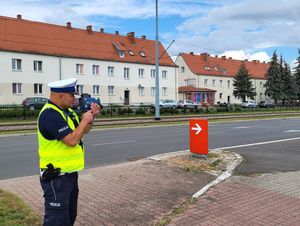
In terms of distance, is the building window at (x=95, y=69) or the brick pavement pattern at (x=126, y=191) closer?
the brick pavement pattern at (x=126, y=191)

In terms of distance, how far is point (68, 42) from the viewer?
187ft

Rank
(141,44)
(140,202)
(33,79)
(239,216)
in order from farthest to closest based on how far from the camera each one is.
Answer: (141,44) → (33,79) → (140,202) → (239,216)

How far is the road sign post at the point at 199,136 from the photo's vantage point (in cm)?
994

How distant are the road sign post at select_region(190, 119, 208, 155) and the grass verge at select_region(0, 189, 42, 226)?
195 inches

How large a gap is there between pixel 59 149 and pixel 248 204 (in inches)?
140

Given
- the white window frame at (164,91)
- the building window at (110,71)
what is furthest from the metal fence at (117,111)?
the building window at (110,71)

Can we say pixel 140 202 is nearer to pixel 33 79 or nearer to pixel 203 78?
pixel 33 79

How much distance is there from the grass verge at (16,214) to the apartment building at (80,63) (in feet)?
A: 135

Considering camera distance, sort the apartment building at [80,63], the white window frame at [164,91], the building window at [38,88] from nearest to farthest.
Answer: the apartment building at [80,63], the building window at [38,88], the white window frame at [164,91]

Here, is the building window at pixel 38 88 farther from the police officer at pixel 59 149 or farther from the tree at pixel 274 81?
the police officer at pixel 59 149

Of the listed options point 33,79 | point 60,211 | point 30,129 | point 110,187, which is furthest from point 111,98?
point 60,211

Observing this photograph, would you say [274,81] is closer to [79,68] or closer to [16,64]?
[79,68]

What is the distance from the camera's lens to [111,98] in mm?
58906

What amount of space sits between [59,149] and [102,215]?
222 centimetres
